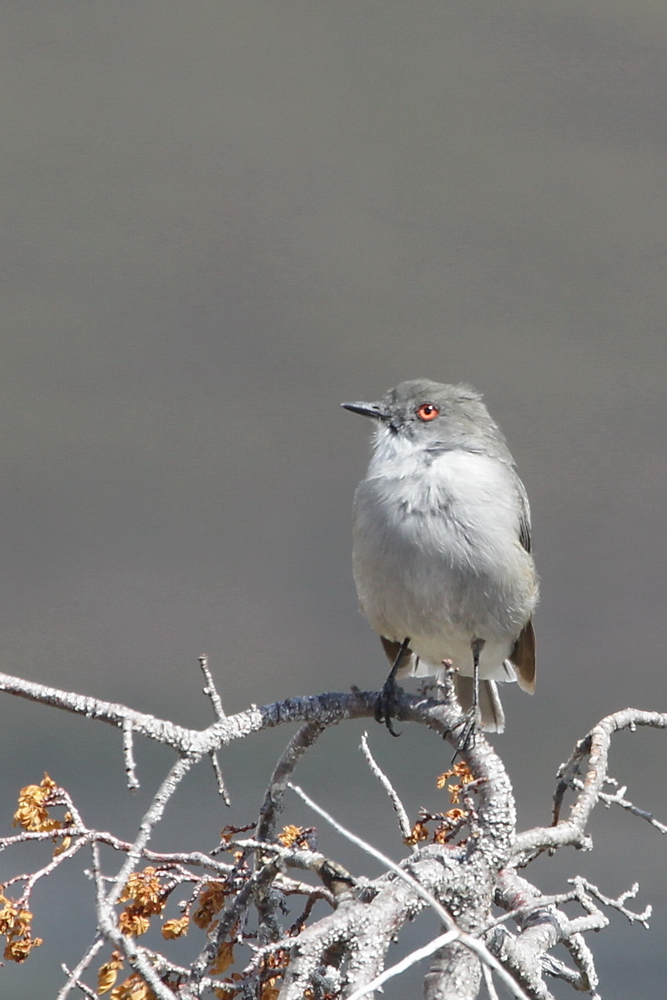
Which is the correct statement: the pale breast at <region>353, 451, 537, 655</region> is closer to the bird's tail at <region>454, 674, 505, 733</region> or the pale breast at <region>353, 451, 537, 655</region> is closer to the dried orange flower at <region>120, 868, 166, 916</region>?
the bird's tail at <region>454, 674, 505, 733</region>

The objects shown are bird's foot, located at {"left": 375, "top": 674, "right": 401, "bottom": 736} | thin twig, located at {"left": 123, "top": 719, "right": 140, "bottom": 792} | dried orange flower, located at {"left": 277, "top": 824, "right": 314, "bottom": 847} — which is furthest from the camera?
bird's foot, located at {"left": 375, "top": 674, "right": 401, "bottom": 736}

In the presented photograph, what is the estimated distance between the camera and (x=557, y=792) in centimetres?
191

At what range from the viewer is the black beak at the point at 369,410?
2836 millimetres

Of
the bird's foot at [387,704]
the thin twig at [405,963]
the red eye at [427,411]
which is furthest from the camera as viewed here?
the red eye at [427,411]

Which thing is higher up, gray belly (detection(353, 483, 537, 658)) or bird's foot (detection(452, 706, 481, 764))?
gray belly (detection(353, 483, 537, 658))

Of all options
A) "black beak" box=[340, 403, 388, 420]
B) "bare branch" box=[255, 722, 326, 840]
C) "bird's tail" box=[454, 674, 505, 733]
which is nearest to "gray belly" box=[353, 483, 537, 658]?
"black beak" box=[340, 403, 388, 420]

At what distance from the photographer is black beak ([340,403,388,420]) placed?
2.84 metres

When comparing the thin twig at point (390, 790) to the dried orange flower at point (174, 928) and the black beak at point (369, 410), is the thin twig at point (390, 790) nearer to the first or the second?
the dried orange flower at point (174, 928)

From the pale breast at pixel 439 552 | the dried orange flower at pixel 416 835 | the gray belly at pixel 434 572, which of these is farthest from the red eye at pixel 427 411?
the dried orange flower at pixel 416 835

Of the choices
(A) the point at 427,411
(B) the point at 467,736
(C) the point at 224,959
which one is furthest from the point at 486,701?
(C) the point at 224,959

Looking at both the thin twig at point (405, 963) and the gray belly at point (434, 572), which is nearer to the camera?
the thin twig at point (405, 963)

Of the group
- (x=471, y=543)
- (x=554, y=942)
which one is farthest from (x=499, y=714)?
(x=554, y=942)

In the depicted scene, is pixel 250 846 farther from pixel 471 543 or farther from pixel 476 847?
pixel 471 543

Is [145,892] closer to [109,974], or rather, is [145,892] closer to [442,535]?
[109,974]
